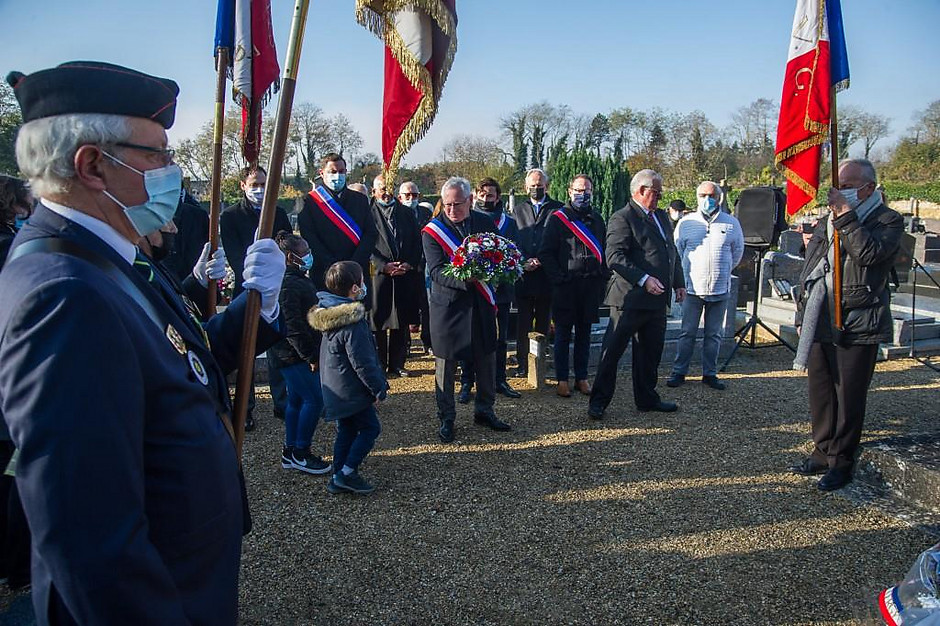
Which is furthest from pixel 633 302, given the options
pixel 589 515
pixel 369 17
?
pixel 369 17

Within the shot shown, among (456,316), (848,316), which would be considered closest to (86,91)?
(456,316)

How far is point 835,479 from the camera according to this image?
4.59 metres

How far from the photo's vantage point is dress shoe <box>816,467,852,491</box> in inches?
180

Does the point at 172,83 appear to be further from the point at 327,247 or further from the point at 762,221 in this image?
the point at 762,221

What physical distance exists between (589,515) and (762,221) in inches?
313

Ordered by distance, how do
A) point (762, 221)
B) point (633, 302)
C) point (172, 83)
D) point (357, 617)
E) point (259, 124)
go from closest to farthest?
point (172, 83), point (357, 617), point (259, 124), point (633, 302), point (762, 221)

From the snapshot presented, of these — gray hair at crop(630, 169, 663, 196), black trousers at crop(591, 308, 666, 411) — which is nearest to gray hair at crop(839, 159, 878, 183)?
gray hair at crop(630, 169, 663, 196)

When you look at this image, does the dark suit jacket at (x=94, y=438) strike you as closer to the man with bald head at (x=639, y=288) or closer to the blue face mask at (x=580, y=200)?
the man with bald head at (x=639, y=288)

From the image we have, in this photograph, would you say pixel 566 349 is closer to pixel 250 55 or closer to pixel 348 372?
pixel 348 372

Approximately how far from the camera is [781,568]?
360 centimetres

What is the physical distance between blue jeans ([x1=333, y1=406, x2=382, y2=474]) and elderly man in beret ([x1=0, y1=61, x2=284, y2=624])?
2752 millimetres

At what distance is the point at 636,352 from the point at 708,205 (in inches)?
81.6

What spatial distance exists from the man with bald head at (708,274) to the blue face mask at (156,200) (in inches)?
249

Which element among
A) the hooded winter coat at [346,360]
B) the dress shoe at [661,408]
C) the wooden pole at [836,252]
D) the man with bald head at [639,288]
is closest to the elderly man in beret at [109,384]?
the hooded winter coat at [346,360]
